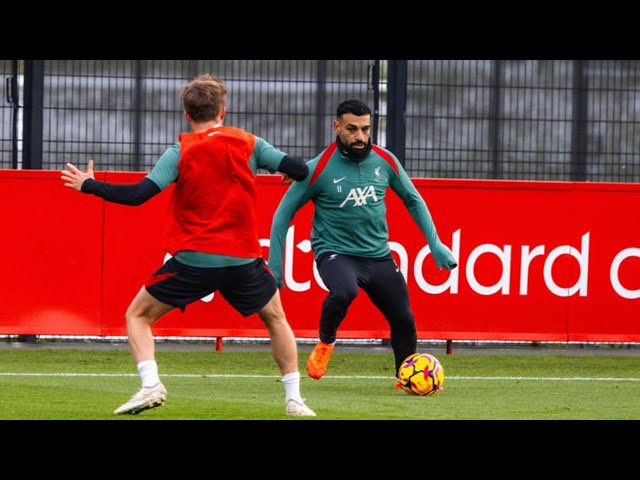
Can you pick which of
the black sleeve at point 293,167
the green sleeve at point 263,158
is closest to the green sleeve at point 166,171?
the green sleeve at point 263,158

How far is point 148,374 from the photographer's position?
7.96 metres

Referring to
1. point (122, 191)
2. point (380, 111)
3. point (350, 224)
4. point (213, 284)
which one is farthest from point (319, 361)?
point (380, 111)

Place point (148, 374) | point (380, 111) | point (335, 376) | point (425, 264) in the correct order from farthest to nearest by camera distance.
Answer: point (380, 111) < point (425, 264) < point (335, 376) < point (148, 374)

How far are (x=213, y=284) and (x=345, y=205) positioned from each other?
2.16 m

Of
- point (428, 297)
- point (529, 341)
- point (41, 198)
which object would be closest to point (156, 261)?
point (41, 198)

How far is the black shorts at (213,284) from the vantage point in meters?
8.00

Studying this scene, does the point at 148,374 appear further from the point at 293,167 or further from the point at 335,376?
the point at 335,376

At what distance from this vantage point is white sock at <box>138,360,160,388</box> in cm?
793

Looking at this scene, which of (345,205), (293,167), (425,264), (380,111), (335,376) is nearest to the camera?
(293,167)

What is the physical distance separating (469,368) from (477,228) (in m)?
1.39

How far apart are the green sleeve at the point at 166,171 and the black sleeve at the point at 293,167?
1.79 feet

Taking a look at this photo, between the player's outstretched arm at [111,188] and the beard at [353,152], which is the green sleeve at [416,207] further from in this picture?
the player's outstretched arm at [111,188]

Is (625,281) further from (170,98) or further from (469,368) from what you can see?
(170,98)

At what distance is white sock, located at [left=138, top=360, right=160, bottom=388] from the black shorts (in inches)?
13.4
